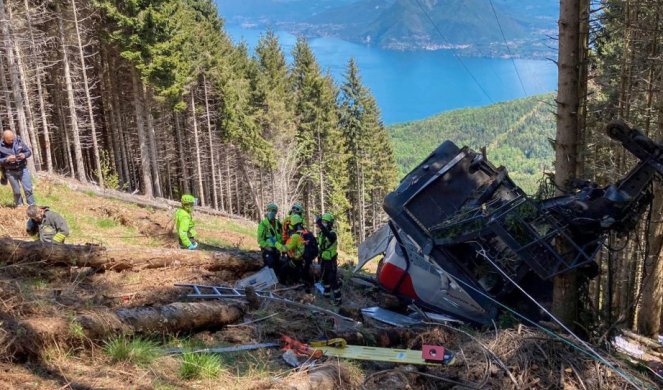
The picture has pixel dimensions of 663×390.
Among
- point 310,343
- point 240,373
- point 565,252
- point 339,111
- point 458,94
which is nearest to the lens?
point 240,373

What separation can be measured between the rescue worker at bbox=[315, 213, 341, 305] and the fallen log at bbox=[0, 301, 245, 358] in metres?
2.95

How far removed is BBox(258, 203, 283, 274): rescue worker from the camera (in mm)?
9633

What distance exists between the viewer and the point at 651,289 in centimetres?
935

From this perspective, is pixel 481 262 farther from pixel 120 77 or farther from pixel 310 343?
pixel 120 77

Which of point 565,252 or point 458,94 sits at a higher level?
point 565,252

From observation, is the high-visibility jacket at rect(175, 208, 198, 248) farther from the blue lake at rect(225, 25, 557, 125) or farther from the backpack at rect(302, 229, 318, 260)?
the blue lake at rect(225, 25, 557, 125)

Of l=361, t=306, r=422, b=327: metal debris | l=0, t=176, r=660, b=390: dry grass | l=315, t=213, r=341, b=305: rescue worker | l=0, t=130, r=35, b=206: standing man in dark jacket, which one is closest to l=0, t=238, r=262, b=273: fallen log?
l=0, t=176, r=660, b=390: dry grass

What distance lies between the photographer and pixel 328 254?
369 inches

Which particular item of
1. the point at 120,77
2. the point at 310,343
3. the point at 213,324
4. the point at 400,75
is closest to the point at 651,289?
the point at 310,343

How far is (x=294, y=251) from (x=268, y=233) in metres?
0.66

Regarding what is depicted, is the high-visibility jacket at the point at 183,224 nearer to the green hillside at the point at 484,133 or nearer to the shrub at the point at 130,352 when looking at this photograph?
the shrub at the point at 130,352

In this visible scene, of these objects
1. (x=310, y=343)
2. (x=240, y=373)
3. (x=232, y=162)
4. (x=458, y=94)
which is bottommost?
(x=458, y=94)

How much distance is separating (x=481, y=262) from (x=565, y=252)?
1.40 metres

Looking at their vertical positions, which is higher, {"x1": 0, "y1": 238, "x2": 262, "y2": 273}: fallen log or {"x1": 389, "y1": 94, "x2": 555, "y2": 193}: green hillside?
{"x1": 0, "y1": 238, "x2": 262, "y2": 273}: fallen log
